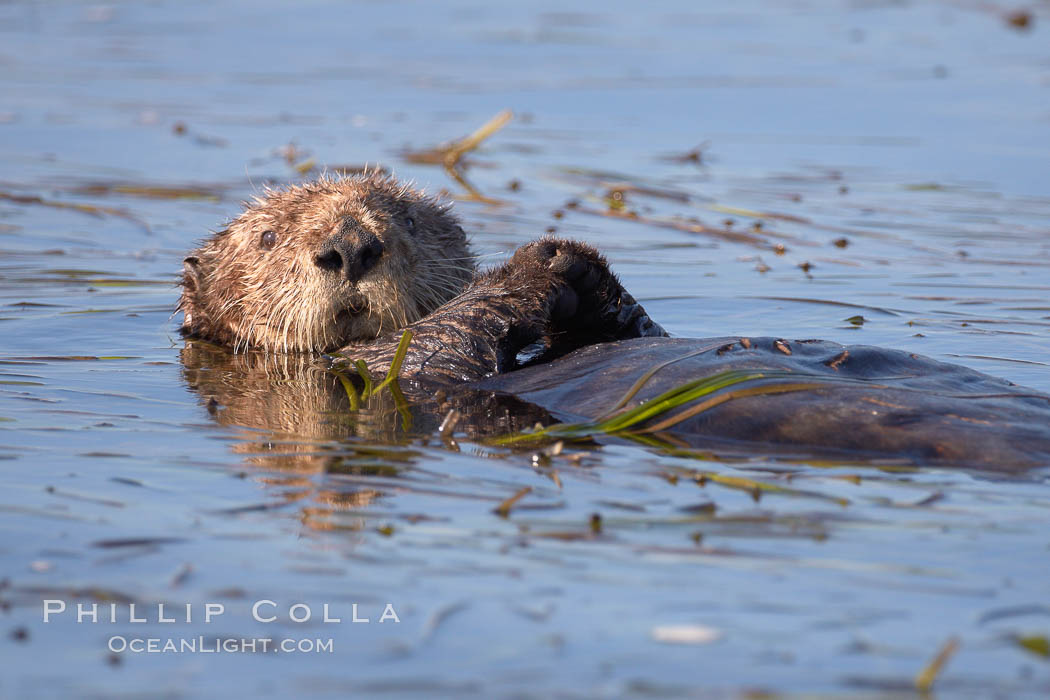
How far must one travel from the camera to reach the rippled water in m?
3.06

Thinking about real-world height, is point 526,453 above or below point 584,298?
below

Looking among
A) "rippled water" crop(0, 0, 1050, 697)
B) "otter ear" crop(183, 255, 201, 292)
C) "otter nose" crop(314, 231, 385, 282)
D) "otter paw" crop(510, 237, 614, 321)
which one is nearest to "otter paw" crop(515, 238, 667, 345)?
"otter paw" crop(510, 237, 614, 321)

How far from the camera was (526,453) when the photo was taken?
4.59m

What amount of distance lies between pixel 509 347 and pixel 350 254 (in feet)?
2.49

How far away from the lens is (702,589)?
130 inches

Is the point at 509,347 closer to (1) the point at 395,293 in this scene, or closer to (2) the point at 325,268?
(1) the point at 395,293

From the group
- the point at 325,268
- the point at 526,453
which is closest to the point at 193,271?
the point at 325,268

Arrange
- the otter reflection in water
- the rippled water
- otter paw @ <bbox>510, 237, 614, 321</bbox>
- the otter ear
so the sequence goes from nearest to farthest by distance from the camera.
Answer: the rippled water → the otter reflection in water → otter paw @ <bbox>510, 237, 614, 321</bbox> → the otter ear

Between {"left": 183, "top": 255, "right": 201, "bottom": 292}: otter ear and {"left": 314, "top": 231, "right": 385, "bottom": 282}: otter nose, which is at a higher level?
{"left": 314, "top": 231, "right": 385, "bottom": 282}: otter nose

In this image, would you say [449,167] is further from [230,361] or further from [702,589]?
[702,589]

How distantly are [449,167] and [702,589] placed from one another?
795 cm

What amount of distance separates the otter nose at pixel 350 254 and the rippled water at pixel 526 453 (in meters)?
0.54

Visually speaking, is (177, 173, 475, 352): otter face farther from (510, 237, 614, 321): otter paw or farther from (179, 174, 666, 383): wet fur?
(510, 237, 614, 321): otter paw

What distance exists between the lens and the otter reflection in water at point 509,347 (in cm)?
444
